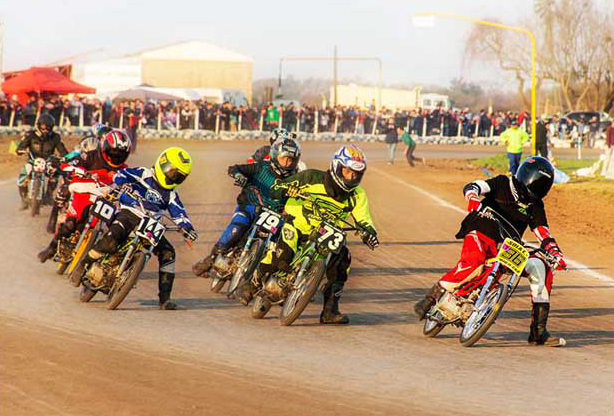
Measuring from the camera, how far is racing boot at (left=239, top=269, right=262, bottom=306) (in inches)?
421

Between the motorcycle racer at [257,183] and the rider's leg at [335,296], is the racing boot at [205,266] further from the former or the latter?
the rider's leg at [335,296]

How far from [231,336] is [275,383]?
1.76 m

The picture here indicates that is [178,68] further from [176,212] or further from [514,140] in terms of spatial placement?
[176,212]

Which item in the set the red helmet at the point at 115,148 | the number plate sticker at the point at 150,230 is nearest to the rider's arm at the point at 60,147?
the red helmet at the point at 115,148

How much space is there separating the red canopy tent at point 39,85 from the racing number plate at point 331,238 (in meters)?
36.5

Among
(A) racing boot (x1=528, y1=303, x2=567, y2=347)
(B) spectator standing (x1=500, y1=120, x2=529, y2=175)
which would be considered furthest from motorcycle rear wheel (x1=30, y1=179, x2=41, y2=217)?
(B) spectator standing (x1=500, y1=120, x2=529, y2=175)

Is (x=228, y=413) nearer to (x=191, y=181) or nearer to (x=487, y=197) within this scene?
(x=487, y=197)

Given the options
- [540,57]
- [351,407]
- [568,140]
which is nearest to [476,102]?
[540,57]

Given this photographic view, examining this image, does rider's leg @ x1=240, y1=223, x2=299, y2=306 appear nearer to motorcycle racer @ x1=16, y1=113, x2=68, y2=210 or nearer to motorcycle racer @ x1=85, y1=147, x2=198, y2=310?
motorcycle racer @ x1=85, y1=147, x2=198, y2=310

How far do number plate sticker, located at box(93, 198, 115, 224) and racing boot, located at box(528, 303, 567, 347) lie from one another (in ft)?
14.2

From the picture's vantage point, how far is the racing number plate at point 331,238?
9656 mm

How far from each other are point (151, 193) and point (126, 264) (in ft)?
2.74

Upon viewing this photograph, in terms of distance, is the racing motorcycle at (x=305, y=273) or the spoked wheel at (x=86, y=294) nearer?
the racing motorcycle at (x=305, y=273)

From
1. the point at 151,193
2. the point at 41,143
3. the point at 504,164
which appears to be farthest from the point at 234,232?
the point at 504,164
